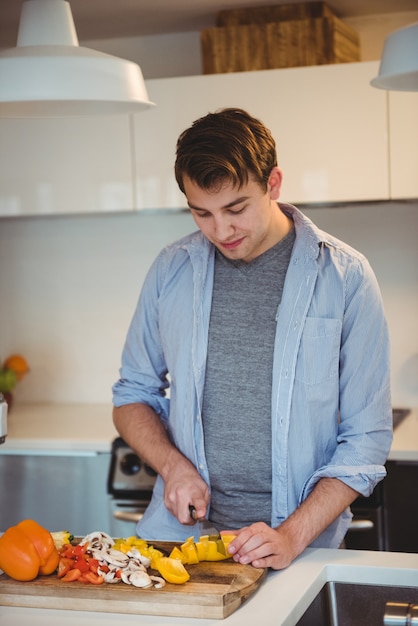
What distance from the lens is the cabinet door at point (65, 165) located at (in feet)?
9.79

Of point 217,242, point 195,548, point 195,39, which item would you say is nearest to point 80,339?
point 195,39

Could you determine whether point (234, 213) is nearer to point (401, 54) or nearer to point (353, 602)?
point (401, 54)

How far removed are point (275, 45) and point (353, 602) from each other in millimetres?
1865

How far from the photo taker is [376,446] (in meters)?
1.80

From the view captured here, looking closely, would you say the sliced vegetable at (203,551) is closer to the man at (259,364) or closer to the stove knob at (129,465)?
the man at (259,364)

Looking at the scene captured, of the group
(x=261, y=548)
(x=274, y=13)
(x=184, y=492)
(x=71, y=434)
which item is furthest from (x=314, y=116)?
(x=261, y=548)

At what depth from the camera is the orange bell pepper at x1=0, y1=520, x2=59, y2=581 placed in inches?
59.4

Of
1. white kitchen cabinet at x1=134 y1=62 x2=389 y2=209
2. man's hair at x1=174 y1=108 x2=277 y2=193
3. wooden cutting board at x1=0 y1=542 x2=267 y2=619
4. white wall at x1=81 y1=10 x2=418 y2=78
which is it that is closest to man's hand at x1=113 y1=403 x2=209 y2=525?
wooden cutting board at x1=0 y1=542 x2=267 y2=619

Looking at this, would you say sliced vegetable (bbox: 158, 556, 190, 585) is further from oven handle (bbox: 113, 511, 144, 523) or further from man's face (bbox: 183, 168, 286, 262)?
oven handle (bbox: 113, 511, 144, 523)

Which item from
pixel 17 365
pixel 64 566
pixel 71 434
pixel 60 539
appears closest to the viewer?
pixel 64 566

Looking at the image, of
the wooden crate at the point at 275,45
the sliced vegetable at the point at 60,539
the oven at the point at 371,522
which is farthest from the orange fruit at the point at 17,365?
the sliced vegetable at the point at 60,539

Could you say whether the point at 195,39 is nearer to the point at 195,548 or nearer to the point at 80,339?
the point at 80,339

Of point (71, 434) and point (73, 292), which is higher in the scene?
point (73, 292)

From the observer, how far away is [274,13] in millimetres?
2881
